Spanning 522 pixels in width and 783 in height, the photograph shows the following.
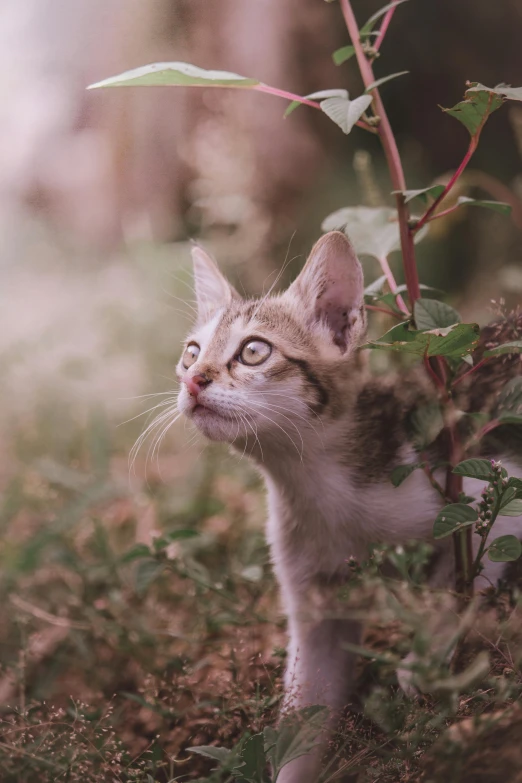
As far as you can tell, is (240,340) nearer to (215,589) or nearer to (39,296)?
(215,589)

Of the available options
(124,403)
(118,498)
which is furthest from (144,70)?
(124,403)

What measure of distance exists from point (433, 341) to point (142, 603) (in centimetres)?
126

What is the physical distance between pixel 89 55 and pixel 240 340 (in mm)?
1156

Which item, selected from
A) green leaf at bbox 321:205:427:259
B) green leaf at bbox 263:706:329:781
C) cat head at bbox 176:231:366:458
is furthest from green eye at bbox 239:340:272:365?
green leaf at bbox 263:706:329:781

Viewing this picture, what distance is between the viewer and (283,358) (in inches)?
54.4

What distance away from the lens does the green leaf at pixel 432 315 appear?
108cm

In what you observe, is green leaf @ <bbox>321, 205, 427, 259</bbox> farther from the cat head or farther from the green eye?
the green eye

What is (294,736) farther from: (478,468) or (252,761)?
(478,468)

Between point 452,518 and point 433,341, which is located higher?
point 433,341

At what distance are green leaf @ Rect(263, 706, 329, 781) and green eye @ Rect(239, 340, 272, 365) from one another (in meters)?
0.61

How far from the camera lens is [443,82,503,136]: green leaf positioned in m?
0.98

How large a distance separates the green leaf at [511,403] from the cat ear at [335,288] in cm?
31

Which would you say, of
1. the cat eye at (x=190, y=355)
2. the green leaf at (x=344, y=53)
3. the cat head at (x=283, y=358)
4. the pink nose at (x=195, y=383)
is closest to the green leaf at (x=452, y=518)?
the cat head at (x=283, y=358)

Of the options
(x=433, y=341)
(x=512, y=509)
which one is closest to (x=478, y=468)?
(x=512, y=509)
